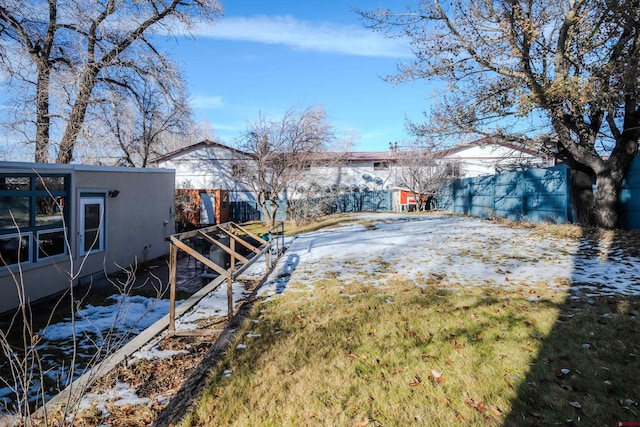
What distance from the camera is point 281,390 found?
3.05 meters

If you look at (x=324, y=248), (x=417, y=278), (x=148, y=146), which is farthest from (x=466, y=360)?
(x=148, y=146)

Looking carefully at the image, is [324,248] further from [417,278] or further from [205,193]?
[205,193]

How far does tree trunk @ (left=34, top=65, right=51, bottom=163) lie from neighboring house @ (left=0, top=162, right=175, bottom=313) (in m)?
5.20

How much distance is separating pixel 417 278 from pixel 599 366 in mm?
3404

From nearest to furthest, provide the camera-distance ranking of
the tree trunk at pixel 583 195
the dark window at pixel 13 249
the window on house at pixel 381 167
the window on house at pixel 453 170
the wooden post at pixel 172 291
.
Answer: the wooden post at pixel 172 291, the dark window at pixel 13 249, the tree trunk at pixel 583 195, the window on house at pixel 453 170, the window on house at pixel 381 167

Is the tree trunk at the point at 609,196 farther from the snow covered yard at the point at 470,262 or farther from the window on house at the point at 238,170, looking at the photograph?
the window on house at the point at 238,170

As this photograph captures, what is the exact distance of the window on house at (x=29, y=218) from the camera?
7.00 m

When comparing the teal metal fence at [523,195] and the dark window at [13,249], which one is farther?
the teal metal fence at [523,195]

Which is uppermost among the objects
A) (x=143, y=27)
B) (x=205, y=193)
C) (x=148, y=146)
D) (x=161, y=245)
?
(x=143, y=27)

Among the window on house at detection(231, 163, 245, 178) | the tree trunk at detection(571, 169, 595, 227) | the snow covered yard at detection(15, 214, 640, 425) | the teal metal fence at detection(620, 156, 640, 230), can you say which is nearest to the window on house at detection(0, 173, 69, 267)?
the snow covered yard at detection(15, 214, 640, 425)

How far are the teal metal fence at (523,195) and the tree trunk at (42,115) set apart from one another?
18.8m

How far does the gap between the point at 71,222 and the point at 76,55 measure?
10.9m

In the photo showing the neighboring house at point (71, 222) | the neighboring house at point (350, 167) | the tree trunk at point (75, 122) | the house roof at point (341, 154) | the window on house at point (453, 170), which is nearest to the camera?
the neighboring house at point (71, 222)

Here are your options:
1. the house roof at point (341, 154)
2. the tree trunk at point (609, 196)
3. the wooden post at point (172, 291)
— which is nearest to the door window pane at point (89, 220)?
the wooden post at point (172, 291)
